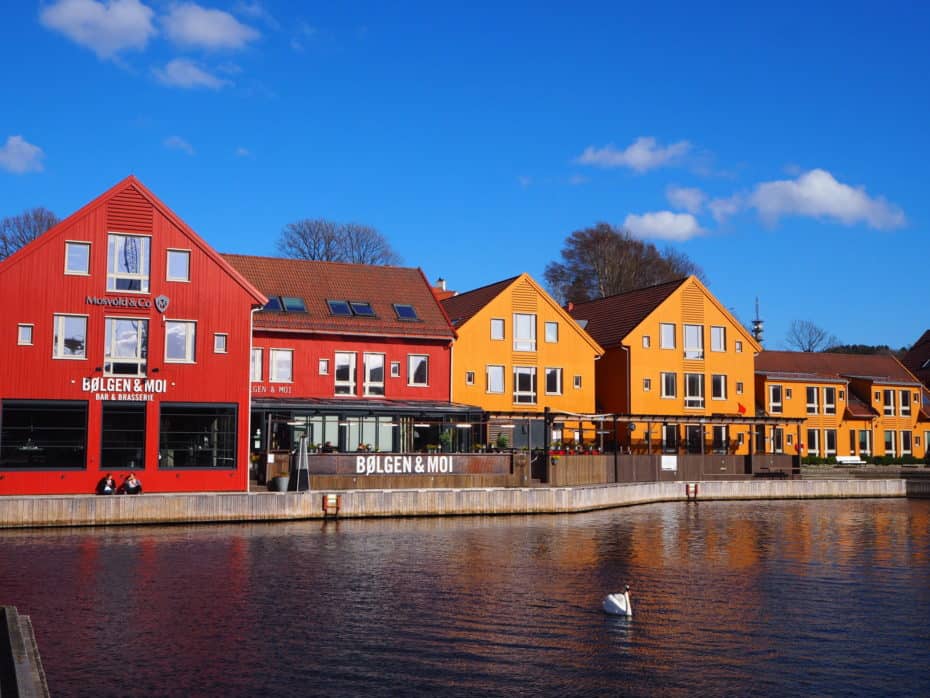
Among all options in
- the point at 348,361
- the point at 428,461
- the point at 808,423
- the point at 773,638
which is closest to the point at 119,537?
the point at 428,461

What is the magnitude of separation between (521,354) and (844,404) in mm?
28562

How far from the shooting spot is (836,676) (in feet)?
57.4

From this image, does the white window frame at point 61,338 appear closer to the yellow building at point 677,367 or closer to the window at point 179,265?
the window at point 179,265

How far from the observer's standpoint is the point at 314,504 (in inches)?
1560

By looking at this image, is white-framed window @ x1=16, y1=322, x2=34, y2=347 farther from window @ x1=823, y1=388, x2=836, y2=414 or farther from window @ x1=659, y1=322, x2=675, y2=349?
window @ x1=823, y1=388, x2=836, y2=414

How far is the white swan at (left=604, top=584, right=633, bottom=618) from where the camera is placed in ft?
71.6

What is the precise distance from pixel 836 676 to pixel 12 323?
32459 millimetres

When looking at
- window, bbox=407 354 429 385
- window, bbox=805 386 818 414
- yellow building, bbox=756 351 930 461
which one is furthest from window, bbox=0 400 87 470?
window, bbox=805 386 818 414

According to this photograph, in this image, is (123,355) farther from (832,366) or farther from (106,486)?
(832,366)

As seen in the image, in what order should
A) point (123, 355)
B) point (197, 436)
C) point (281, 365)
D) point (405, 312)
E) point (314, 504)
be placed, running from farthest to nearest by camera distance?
point (405, 312)
point (281, 365)
point (197, 436)
point (123, 355)
point (314, 504)

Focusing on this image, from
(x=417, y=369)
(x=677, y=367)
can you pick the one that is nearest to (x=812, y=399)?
(x=677, y=367)

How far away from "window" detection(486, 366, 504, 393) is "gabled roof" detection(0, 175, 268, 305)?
17.5 meters

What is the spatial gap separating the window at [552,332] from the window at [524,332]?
912 mm

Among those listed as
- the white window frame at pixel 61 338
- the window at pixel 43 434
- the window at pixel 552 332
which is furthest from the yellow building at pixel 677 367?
the white window frame at pixel 61 338
